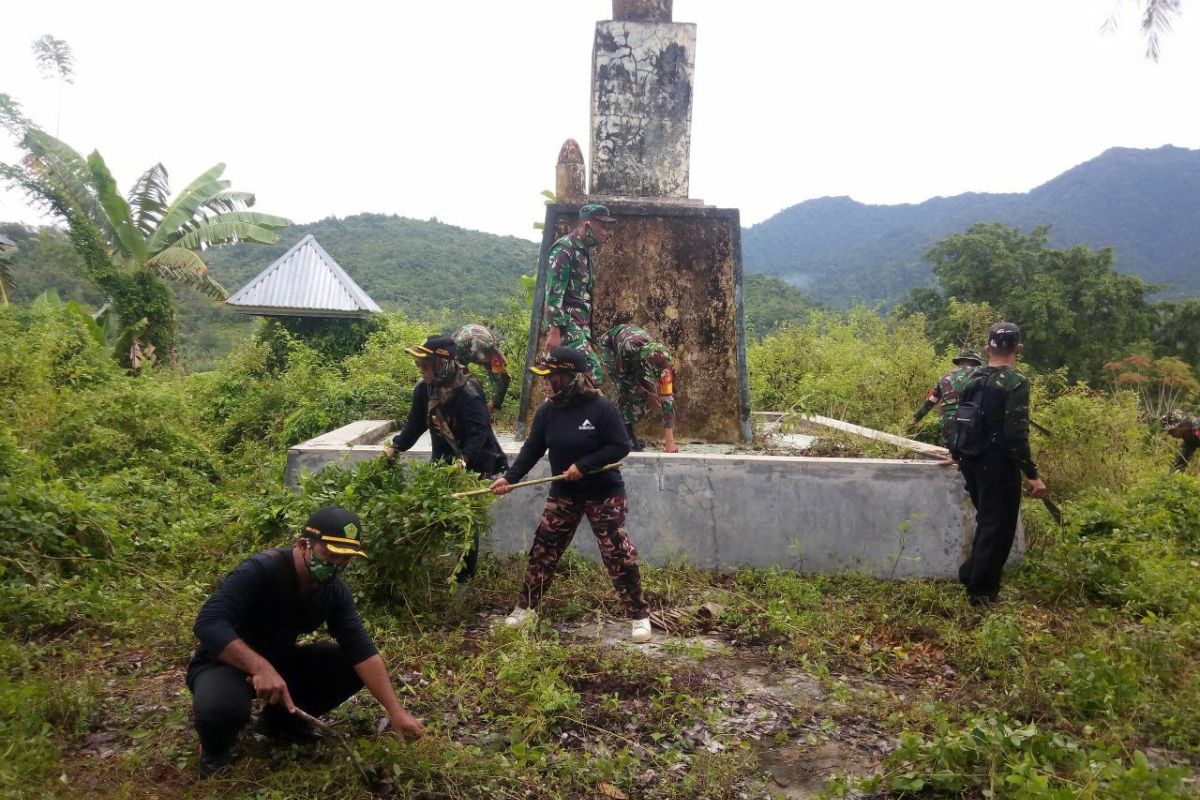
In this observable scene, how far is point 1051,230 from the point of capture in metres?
55.2

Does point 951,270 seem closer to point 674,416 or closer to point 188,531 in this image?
point 674,416

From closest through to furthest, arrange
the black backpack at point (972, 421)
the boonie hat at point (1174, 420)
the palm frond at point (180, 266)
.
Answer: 1. the black backpack at point (972, 421)
2. the boonie hat at point (1174, 420)
3. the palm frond at point (180, 266)

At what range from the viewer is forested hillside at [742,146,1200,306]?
190 ft

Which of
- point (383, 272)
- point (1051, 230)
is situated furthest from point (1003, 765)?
point (1051, 230)

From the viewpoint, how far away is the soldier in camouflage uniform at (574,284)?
7.18 m

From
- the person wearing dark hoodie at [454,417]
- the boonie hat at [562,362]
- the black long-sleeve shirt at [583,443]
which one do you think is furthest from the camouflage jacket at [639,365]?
the boonie hat at [562,362]

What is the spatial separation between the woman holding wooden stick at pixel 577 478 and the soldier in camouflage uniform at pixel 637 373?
194cm

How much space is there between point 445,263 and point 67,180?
82.5ft

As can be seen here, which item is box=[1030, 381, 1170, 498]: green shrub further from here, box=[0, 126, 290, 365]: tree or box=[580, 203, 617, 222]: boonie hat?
box=[0, 126, 290, 365]: tree

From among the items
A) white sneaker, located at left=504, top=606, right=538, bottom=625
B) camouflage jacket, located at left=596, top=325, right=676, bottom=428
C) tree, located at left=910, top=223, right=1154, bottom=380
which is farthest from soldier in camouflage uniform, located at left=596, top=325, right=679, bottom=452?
tree, located at left=910, top=223, right=1154, bottom=380

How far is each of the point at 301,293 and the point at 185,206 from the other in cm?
331

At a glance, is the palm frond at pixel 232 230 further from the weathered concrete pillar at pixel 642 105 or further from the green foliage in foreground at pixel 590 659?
the weathered concrete pillar at pixel 642 105

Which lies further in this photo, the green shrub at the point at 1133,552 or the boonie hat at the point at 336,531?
the green shrub at the point at 1133,552

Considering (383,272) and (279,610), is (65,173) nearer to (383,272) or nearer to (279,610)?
(279,610)
